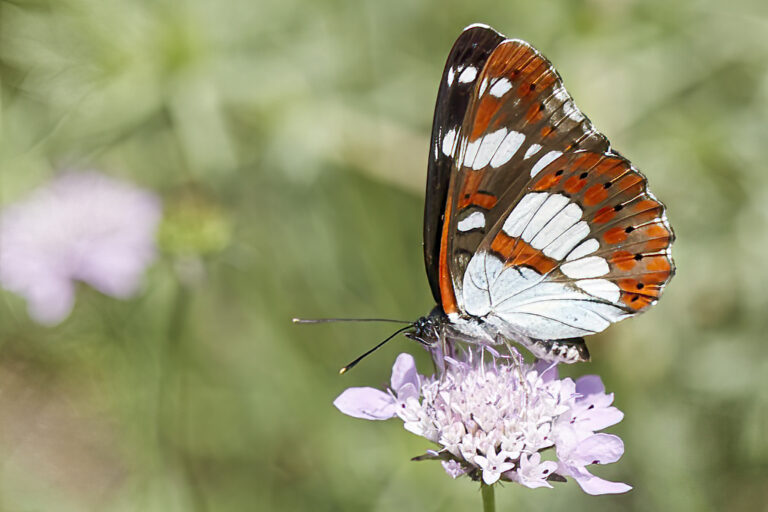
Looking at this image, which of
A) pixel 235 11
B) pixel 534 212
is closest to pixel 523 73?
pixel 534 212

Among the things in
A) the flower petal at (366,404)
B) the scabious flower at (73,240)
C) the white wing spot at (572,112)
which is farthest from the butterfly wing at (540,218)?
the scabious flower at (73,240)

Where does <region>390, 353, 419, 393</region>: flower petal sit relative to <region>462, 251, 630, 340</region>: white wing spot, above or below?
below

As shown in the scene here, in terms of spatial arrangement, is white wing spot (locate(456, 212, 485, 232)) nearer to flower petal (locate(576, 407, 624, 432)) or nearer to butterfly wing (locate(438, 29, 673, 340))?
butterfly wing (locate(438, 29, 673, 340))

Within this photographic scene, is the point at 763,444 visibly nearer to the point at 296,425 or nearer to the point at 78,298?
the point at 296,425

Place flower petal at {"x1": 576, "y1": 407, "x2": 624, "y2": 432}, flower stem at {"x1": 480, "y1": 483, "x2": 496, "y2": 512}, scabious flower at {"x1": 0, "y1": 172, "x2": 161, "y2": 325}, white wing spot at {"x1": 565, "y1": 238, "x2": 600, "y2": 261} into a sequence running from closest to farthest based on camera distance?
1. flower stem at {"x1": 480, "y1": 483, "x2": 496, "y2": 512}
2. flower petal at {"x1": 576, "y1": 407, "x2": 624, "y2": 432}
3. white wing spot at {"x1": 565, "y1": 238, "x2": 600, "y2": 261}
4. scabious flower at {"x1": 0, "y1": 172, "x2": 161, "y2": 325}

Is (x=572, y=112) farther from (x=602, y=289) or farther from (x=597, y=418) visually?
(x=597, y=418)

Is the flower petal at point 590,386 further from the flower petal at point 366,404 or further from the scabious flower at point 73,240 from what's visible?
the scabious flower at point 73,240

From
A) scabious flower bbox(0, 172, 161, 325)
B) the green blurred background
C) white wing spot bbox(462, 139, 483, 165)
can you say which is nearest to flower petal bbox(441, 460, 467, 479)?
white wing spot bbox(462, 139, 483, 165)
